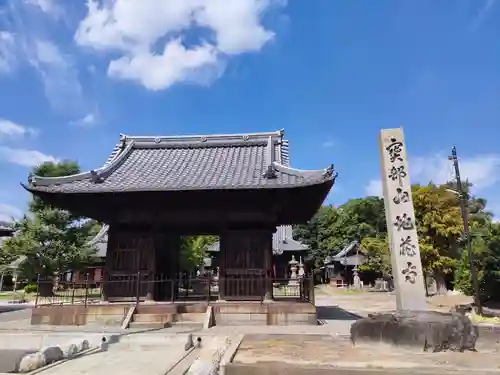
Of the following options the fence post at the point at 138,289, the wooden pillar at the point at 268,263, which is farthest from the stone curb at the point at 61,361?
the wooden pillar at the point at 268,263

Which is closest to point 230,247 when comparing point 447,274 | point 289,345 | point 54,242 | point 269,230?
point 269,230

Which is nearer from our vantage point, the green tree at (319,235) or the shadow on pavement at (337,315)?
the shadow on pavement at (337,315)

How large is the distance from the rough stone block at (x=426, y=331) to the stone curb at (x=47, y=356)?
6.28 metres

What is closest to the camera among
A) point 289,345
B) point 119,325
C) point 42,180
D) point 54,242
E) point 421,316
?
point 421,316

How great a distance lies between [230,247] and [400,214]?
22.5 ft

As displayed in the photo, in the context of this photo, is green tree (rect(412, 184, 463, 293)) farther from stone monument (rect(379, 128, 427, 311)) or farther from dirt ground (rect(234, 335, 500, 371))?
stone monument (rect(379, 128, 427, 311))

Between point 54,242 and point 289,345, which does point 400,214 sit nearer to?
point 289,345

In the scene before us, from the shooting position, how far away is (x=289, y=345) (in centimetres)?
853

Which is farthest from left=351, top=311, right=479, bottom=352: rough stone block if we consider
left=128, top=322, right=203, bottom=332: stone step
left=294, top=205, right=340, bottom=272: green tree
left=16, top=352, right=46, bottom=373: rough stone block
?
left=294, top=205, right=340, bottom=272: green tree

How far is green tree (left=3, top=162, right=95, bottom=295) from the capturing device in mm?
25094

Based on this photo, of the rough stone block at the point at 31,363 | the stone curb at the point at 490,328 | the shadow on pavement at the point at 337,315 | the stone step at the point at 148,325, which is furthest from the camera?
the shadow on pavement at the point at 337,315

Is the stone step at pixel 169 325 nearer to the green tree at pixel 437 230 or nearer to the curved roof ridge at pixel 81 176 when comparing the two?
the curved roof ridge at pixel 81 176

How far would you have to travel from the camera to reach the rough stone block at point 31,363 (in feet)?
22.5

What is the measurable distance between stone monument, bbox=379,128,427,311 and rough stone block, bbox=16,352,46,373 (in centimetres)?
729
